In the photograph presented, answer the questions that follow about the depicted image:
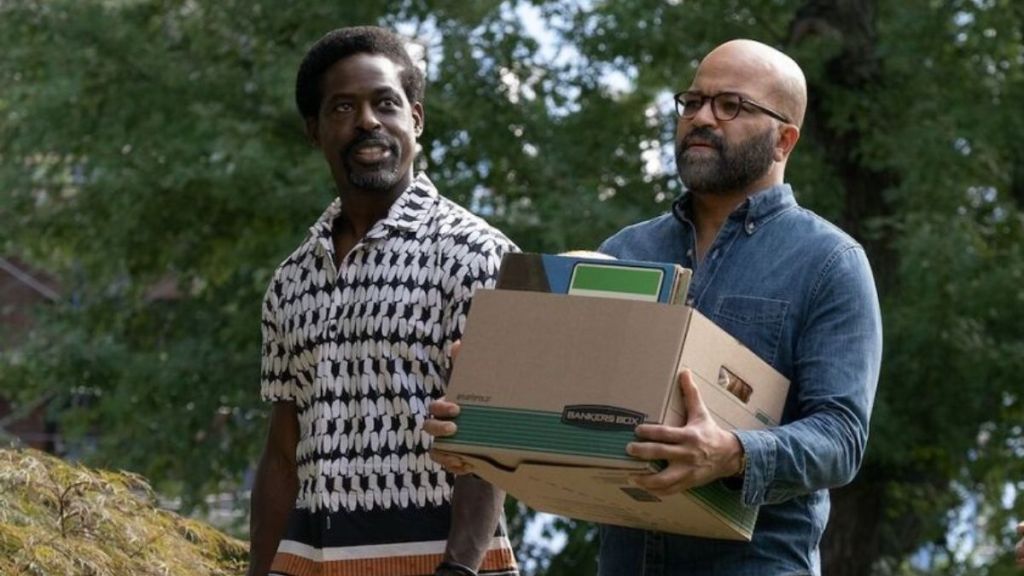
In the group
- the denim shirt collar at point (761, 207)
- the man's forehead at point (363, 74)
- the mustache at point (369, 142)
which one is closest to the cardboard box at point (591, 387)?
the denim shirt collar at point (761, 207)

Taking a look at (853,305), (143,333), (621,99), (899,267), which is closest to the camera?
(853,305)

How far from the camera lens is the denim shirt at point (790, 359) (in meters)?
3.53

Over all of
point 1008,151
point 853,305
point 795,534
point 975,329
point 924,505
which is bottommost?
point 795,534

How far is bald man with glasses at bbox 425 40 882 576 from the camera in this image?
3525mm

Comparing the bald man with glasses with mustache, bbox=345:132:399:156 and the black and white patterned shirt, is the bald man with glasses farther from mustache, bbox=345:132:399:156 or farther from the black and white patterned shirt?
mustache, bbox=345:132:399:156

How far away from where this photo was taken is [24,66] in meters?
14.0

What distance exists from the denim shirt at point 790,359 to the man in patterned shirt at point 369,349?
41cm

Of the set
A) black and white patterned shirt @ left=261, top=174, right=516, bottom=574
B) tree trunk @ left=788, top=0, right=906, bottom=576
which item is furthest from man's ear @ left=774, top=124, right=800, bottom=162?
tree trunk @ left=788, top=0, right=906, bottom=576

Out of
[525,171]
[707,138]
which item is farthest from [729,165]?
[525,171]

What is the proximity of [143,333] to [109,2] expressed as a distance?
7.22ft

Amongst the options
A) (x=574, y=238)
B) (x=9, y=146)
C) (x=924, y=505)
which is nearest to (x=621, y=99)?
(x=574, y=238)

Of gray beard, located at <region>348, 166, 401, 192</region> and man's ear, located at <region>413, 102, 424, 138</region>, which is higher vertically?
man's ear, located at <region>413, 102, 424, 138</region>

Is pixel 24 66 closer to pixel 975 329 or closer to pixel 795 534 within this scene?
pixel 975 329

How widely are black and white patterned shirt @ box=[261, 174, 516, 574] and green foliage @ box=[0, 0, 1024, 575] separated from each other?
7.27 metres
